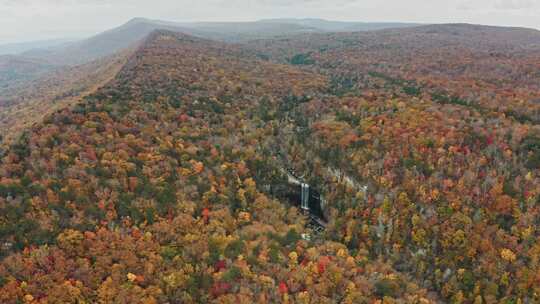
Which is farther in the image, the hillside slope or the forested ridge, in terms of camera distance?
the forested ridge

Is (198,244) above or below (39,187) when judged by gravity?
below

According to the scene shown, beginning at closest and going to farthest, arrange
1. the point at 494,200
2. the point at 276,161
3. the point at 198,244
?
the point at 198,244 → the point at 494,200 → the point at 276,161

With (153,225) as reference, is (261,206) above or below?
below

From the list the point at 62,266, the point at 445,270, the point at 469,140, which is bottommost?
the point at 445,270

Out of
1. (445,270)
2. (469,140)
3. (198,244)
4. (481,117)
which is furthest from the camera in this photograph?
(481,117)

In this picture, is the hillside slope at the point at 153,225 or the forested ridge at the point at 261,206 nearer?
the hillside slope at the point at 153,225

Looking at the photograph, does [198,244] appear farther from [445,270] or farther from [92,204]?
[445,270]

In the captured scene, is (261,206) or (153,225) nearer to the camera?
(153,225)

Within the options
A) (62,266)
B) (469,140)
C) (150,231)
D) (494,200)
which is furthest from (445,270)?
(62,266)
